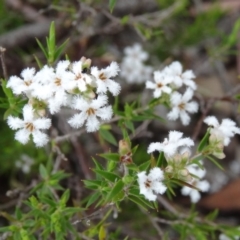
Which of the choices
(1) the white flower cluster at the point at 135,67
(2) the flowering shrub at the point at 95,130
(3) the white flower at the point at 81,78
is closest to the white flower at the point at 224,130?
(2) the flowering shrub at the point at 95,130

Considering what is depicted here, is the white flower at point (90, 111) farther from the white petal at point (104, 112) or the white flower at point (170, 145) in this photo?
the white flower at point (170, 145)

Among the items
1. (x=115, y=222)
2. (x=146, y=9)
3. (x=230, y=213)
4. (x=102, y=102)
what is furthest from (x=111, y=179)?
(x=146, y=9)

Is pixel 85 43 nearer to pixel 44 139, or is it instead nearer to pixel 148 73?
pixel 148 73

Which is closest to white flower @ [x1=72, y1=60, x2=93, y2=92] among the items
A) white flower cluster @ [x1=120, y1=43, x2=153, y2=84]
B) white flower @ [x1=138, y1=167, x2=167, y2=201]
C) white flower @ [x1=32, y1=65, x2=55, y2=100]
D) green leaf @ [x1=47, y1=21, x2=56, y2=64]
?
white flower @ [x1=32, y1=65, x2=55, y2=100]

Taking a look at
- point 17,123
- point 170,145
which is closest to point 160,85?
point 170,145

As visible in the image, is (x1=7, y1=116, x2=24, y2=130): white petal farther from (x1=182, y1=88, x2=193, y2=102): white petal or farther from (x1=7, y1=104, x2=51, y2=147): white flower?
(x1=182, y1=88, x2=193, y2=102): white petal

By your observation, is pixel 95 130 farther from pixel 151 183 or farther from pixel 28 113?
pixel 151 183
